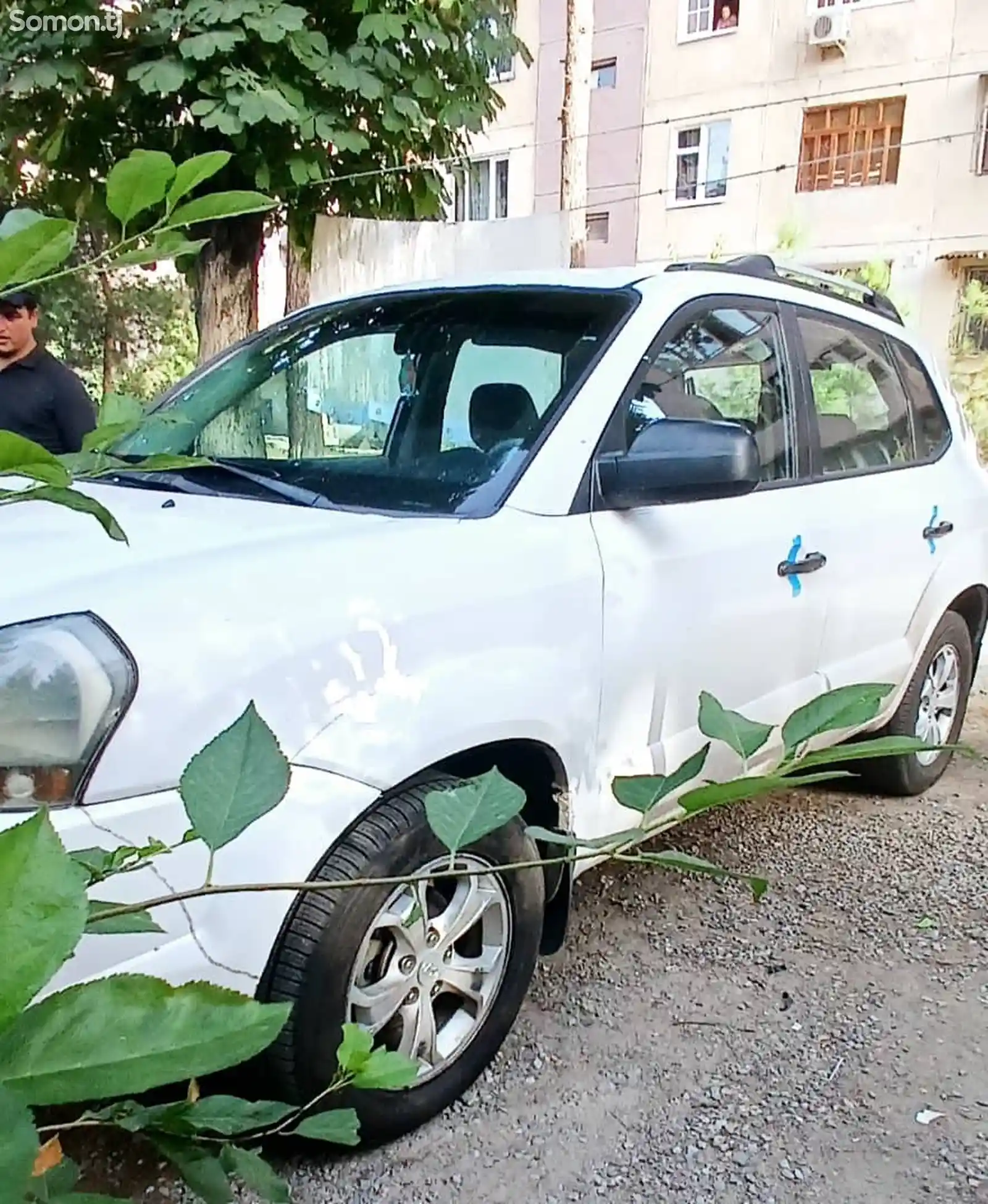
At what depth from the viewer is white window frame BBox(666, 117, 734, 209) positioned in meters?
17.2

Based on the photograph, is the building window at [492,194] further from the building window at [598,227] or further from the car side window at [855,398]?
the car side window at [855,398]

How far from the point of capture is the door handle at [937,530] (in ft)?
11.3

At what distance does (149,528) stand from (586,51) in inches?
329

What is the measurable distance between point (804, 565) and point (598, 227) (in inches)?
678

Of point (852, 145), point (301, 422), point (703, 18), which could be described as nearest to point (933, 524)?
point (301, 422)

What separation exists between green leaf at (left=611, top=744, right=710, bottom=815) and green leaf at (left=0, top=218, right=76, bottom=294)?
1.72 feet

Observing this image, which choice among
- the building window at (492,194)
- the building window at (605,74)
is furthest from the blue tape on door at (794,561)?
the building window at (605,74)

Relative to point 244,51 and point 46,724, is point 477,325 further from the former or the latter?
point 244,51

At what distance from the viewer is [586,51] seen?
29.2 feet

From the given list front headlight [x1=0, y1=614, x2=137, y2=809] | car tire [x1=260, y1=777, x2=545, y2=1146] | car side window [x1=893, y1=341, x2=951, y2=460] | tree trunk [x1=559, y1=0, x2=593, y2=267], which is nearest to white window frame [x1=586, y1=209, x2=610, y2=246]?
tree trunk [x1=559, y1=0, x2=593, y2=267]

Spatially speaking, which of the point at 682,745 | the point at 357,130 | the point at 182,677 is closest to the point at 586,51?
the point at 357,130

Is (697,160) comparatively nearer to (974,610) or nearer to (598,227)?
(598,227)

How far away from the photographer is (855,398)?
3400mm

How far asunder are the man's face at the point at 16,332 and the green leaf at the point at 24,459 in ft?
11.6
